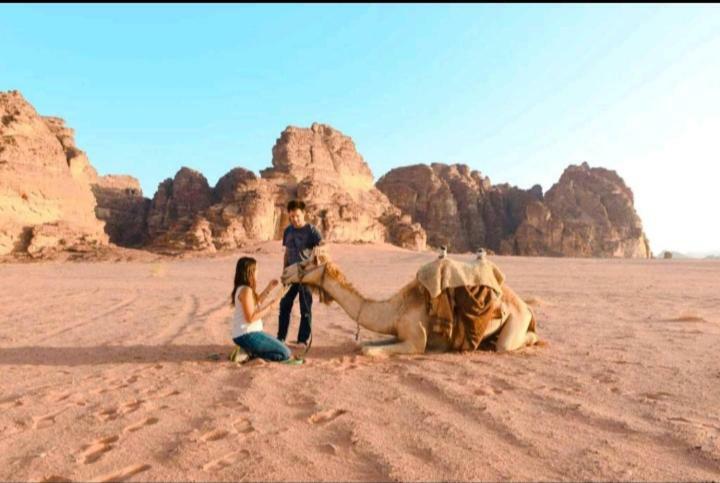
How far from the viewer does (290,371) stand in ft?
17.2

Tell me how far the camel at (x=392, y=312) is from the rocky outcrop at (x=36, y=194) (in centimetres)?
2786

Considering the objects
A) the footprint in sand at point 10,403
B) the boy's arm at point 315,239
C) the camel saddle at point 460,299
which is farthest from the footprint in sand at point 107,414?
the boy's arm at point 315,239

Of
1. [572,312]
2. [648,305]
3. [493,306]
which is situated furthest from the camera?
[648,305]

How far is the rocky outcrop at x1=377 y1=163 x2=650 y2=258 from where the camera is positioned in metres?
64.6

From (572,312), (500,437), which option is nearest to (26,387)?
(500,437)

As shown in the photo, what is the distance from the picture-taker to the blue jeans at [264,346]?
18.6ft

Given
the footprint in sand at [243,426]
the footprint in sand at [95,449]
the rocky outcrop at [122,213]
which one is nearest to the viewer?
the footprint in sand at [95,449]

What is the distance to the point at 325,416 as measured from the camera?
380cm

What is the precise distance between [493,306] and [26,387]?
186 inches

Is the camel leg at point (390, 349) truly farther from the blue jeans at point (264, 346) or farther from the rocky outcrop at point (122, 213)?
the rocky outcrop at point (122, 213)

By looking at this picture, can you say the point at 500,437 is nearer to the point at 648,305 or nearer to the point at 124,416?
the point at 124,416

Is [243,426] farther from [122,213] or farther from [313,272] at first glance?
[122,213]

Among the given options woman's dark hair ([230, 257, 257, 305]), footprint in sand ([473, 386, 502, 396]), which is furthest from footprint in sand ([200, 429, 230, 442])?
woman's dark hair ([230, 257, 257, 305])

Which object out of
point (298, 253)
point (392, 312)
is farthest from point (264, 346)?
point (298, 253)
